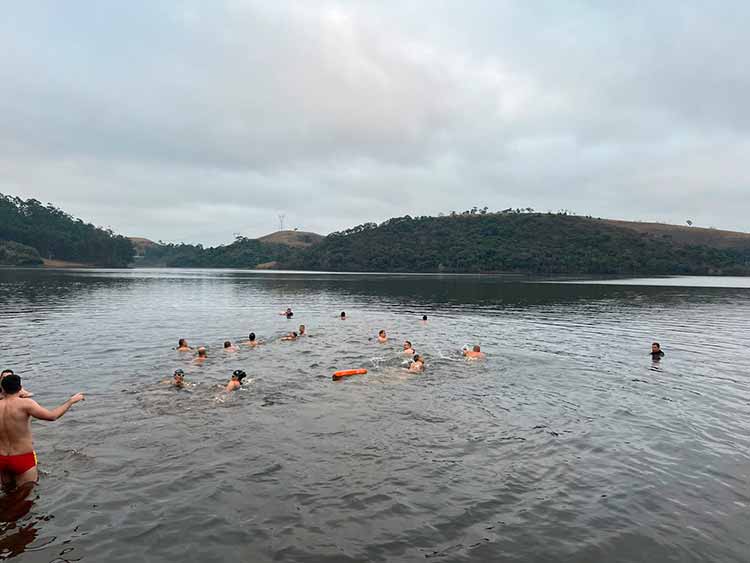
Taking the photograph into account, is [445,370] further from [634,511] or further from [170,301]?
[170,301]

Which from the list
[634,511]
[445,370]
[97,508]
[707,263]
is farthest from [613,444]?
[707,263]

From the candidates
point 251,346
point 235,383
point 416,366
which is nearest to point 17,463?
point 235,383

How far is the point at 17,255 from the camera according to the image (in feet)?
579

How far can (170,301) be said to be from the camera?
6450 centimetres

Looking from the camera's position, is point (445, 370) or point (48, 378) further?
point (445, 370)

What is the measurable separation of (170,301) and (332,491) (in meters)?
59.6

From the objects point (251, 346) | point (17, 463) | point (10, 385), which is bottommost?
point (251, 346)

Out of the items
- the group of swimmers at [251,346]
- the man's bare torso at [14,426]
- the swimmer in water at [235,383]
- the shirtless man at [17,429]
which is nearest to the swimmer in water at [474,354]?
the group of swimmers at [251,346]

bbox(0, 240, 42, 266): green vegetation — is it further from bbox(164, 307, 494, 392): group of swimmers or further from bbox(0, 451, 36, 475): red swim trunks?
bbox(0, 451, 36, 475): red swim trunks

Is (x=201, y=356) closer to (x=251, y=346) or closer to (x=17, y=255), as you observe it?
(x=251, y=346)

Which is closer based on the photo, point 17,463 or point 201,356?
point 17,463

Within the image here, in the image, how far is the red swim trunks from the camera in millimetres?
10742

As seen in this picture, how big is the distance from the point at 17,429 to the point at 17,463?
998 mm

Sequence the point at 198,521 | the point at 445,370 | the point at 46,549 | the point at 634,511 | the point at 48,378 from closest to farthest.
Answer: the point at 46,549, the point at 198,521, the point at 634,511, the point at 48,378, the point at 445,370
